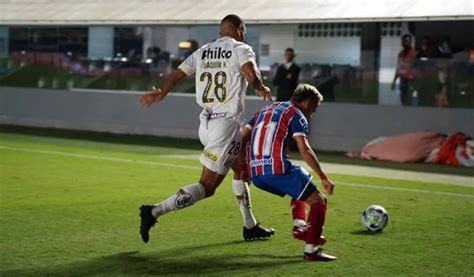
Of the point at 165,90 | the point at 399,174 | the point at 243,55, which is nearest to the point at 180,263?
the point at 165,90

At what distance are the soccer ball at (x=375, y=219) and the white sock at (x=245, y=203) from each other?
4.10 ft

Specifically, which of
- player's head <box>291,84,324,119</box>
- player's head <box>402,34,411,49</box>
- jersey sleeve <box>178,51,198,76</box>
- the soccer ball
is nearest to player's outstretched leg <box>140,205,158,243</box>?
jersey sleeve <box>178,51,198,76</box>

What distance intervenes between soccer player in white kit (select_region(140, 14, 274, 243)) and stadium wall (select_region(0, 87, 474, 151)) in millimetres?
11015

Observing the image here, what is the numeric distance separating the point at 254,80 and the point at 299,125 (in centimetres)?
80

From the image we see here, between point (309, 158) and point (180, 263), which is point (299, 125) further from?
point (180, 263)

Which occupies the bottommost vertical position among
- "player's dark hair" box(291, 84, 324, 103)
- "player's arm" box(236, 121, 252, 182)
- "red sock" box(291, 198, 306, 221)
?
"red sock" box(291, 198, 306, 221)

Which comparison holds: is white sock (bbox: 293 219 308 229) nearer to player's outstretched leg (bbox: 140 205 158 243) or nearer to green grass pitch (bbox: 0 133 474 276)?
green grass pitch (bbox: 0 133 474 276)

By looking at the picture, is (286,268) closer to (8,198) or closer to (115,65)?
(8,198)

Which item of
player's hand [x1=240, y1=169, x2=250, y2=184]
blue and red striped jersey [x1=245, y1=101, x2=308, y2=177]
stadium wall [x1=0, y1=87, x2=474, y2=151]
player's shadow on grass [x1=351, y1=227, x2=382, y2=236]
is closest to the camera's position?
blue and red striped jersey [x1=245, y1=101, x2=308, y2=177]

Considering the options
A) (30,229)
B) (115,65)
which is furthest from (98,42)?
(30,229)

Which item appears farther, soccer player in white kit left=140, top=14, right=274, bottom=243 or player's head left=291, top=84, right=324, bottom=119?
soccer player in white kit left=140, top=14, right=274, bottom=243

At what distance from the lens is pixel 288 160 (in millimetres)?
8492

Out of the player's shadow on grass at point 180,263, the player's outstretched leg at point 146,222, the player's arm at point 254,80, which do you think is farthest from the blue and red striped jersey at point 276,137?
the player's outstretched leg at point 146,222

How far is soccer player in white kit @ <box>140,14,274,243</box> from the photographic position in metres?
8.98
